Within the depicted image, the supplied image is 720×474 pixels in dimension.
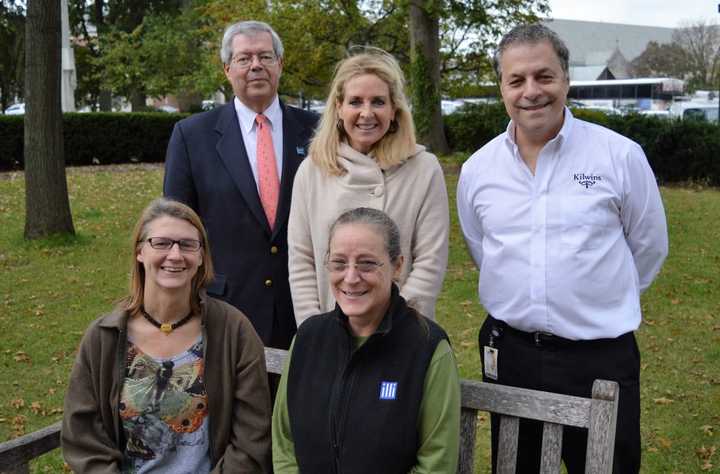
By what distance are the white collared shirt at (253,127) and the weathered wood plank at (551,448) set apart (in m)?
1.74

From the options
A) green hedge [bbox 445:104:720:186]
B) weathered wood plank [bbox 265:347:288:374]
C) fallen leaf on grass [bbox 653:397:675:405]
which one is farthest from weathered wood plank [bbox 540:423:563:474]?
green hedge [bbox 445:104:720:186]

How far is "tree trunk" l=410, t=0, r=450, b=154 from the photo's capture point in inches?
725

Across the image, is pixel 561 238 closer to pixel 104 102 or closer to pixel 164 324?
pixel 164 324

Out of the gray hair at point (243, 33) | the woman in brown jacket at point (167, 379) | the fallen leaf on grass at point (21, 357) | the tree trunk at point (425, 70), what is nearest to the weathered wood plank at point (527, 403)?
the woman in brown jacket at point (167, 379)

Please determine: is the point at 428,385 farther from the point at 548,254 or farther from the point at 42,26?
the point at 42,26

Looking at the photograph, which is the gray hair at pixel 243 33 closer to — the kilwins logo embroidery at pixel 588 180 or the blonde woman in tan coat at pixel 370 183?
the blonde woman in tan coat at pixel 370 183

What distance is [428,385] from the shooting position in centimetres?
271

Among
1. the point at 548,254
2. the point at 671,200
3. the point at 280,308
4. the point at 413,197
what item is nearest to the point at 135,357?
the point at 280,308

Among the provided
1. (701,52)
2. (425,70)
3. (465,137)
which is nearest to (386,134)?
(425,70)

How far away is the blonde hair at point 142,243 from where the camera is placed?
3102 mm

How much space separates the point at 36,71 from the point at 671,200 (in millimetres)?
10535

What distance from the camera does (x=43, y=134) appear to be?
10414 mm

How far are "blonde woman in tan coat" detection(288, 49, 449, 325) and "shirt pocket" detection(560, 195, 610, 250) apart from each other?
55 cm

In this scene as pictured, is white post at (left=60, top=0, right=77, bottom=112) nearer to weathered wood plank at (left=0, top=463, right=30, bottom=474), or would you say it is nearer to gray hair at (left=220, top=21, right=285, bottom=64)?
gray hair at (left=220, top=21, right=285, bottom=64)
